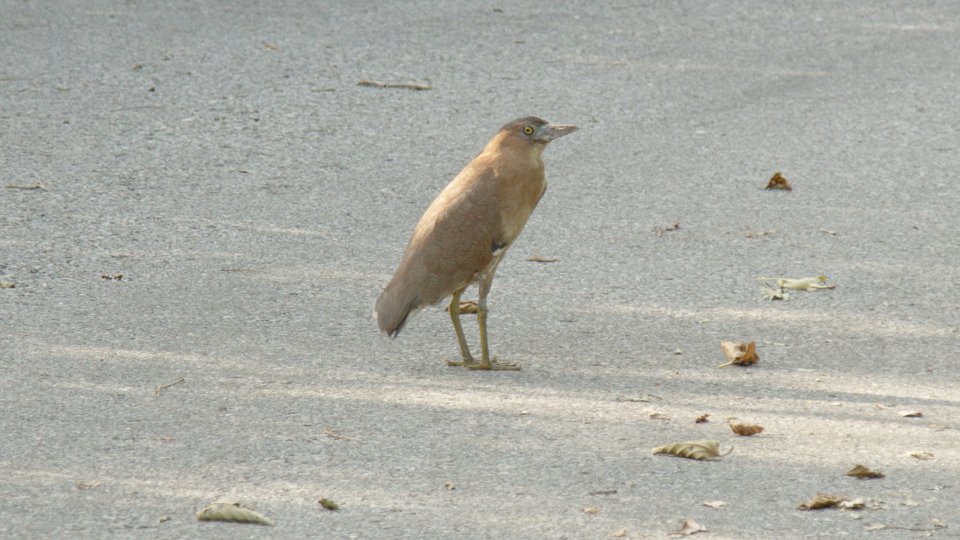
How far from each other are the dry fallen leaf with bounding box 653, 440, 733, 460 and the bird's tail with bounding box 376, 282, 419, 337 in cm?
120

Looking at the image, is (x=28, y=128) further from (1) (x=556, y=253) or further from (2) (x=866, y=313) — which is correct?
(2) (x=866, y=313)

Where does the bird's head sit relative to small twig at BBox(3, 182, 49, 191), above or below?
above

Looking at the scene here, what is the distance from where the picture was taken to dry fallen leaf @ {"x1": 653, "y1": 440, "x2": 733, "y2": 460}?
4824 mm

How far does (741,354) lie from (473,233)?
128cm

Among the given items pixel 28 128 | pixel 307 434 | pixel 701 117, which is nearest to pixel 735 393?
pixel 307 434

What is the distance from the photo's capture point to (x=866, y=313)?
658cm

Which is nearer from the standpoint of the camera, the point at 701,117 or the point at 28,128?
the point at 28,128

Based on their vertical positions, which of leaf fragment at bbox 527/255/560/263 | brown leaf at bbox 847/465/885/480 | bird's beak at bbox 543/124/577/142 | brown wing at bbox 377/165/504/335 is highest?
bird's beak at bbox 543/124/577/142

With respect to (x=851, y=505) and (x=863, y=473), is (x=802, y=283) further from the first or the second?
(x=851, y=505)

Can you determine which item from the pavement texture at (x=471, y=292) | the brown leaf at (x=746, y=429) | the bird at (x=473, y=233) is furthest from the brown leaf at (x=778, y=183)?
the brown leaf at (x=746, y=429)

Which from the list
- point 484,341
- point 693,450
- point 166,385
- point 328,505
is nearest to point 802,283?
point 484,341

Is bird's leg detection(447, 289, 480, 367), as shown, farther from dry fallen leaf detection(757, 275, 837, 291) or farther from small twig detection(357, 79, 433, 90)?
small twig detection(357, 79, 433, 90)

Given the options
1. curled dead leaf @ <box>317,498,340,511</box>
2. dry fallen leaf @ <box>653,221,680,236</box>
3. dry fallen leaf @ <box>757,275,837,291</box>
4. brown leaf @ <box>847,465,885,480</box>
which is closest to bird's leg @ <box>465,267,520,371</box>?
curled dead leaf @ <box>317,498,340,511</box>

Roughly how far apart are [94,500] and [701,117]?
6653 mm
